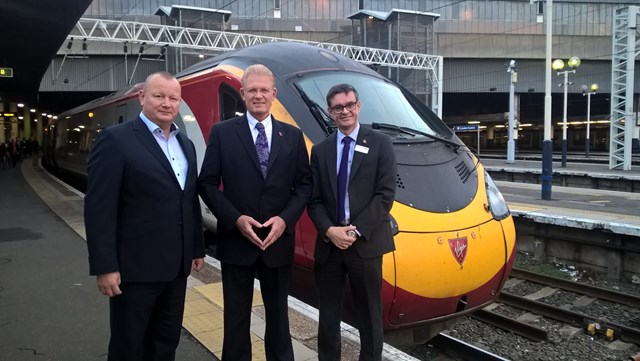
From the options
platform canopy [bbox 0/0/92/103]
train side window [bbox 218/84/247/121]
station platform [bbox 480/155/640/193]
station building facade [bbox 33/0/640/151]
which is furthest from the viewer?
station building facade [bbox 33/0/640/151]

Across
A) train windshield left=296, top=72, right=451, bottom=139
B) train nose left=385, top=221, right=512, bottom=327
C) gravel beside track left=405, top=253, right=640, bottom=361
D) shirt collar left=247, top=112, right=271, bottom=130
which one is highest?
train windshield left=296, top=72, right=451, bottom=139

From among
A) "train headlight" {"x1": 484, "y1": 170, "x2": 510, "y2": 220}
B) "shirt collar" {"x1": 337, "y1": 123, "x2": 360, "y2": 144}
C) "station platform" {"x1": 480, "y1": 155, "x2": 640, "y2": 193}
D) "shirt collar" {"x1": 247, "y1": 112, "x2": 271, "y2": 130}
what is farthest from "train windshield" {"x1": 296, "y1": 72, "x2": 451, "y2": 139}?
"station platform" {"x1": 480, "y1": 155, "x2": 640, "y2": 193}

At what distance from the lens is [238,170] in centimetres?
305

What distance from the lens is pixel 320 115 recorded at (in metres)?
4.95

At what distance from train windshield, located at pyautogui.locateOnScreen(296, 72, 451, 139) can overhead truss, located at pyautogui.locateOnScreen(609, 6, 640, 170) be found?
18.5 meters

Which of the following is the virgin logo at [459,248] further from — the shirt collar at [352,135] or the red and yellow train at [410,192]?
the shirt collar at [352,135]

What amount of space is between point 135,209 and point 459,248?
266 centimetres

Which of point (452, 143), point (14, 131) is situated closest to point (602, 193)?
point (452, 143)

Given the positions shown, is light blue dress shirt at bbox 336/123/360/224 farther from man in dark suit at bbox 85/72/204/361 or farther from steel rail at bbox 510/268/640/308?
steel rail at bbox 510/268/640/308

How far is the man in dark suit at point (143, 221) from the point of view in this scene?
2.58 meters

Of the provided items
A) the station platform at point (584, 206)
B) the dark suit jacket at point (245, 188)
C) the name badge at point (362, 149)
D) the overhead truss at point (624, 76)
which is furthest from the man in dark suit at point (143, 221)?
the overhead truss at point (624, 76)

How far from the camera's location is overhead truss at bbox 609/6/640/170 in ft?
67.4

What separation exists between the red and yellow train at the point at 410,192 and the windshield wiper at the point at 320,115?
1 centimetres

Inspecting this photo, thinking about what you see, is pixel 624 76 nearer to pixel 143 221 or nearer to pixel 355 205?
pixel 355 205
